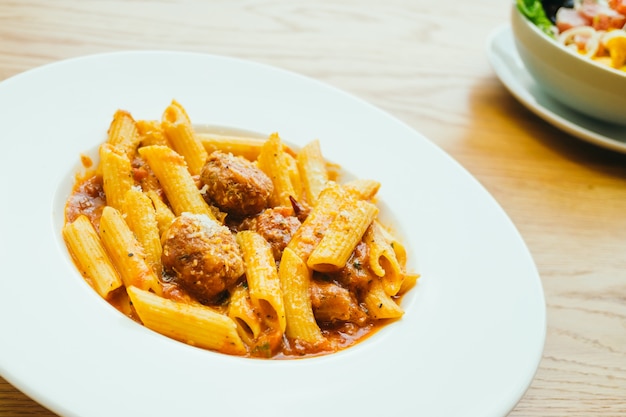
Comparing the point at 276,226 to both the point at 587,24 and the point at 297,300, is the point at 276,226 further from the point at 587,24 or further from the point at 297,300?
the point at 587,24

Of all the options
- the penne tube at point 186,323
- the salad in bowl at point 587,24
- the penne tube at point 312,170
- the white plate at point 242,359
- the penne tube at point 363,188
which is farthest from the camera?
the salad in bowl at point 587,24

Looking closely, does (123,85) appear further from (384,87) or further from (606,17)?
(606,17)

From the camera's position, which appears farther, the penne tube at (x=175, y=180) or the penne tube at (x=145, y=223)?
the penne tube at (x=175, y=180)

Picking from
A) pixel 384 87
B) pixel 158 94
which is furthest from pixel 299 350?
pixel 384 87

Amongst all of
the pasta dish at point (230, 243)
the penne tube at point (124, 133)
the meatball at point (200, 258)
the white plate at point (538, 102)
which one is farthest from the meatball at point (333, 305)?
the white plate at point (538, 102)

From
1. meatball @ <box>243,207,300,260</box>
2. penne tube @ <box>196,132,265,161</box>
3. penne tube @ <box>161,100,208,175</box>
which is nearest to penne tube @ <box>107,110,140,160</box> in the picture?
penne tube @ <box>161,100,208,175</box>

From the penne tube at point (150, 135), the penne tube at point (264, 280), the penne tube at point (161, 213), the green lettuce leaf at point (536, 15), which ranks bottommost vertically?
the penne tube at point (264, 280)

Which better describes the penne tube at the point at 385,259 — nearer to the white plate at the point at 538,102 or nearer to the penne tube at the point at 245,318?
the penne tube at the point at 245,318
